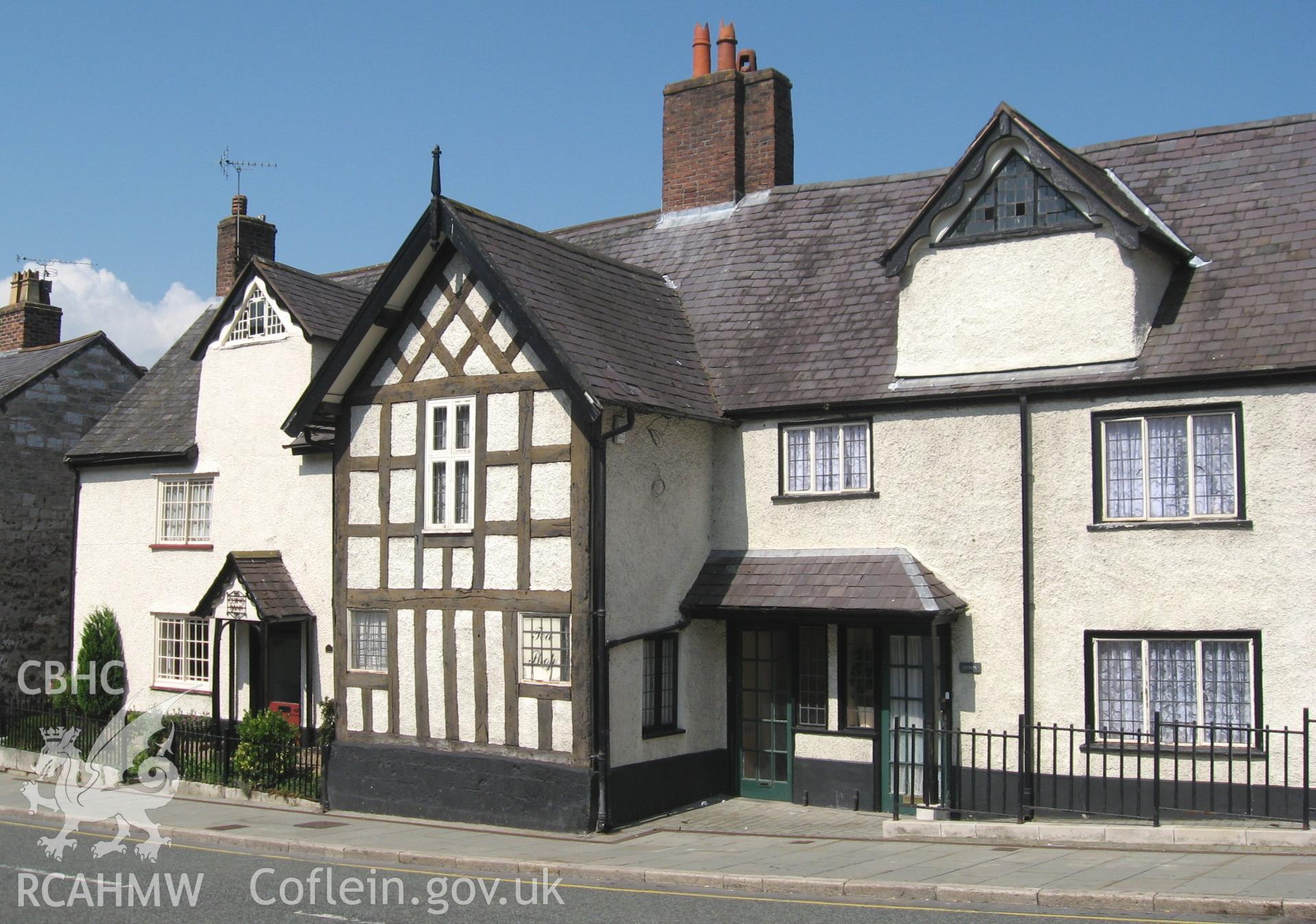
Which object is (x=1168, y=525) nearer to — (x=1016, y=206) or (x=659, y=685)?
(x=1016, y=206)

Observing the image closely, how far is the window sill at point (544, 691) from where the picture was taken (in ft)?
51.6

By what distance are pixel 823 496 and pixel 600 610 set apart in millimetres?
3628

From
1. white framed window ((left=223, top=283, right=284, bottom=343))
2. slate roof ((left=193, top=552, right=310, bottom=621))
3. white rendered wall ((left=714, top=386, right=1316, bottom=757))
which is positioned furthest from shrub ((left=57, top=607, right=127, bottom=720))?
white rendered wall ((left=714, top=386, right=1316, bottom=757))

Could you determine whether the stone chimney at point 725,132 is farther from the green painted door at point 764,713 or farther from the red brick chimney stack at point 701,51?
the green painted door at point 764,713

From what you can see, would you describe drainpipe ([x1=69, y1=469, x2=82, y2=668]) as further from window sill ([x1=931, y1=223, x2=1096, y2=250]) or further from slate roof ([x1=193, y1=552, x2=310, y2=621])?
window sill ([x1=931, y1=223, x2=1096, y2=250])

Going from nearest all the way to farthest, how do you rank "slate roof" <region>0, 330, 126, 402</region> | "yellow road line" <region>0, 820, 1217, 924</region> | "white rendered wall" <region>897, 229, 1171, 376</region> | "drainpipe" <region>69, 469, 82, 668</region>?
1. "yellow road line" <region>0, 820, 1217, 924</region>
2. "white rendered wall" <region>897, 229, 1171, 376</region>
3. "drainpipe" <region>69, 469, 82, 668</region>
4. "slate roof" <region>0, 330, 126, 402</region>

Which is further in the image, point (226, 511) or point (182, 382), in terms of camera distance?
point (182, 382)

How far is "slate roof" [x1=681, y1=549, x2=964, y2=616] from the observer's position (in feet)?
51.8

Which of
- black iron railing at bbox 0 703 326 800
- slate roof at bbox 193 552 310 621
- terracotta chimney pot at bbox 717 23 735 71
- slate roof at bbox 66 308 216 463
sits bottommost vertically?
black iron railing at bbox 0 703 326 800

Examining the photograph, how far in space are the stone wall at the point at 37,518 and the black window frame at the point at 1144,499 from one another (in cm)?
2045

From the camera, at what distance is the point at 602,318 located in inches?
688

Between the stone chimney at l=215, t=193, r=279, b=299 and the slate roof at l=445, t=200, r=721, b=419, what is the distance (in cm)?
1200

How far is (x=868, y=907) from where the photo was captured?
10977 millimetres

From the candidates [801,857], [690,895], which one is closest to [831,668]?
[801,857]
